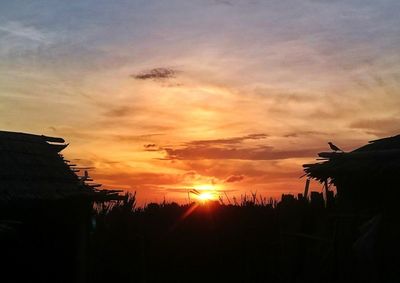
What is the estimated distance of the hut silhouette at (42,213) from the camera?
10805 millimetres

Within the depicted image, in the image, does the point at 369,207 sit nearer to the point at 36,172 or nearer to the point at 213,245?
the point at 213,245

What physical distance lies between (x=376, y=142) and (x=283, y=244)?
414cm

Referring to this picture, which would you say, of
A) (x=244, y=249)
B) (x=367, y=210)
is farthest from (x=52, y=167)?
(x=367, y=210)

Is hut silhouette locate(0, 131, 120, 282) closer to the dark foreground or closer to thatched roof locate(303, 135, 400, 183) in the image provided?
the dark foreground

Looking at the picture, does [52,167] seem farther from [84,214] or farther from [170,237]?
[170,237]

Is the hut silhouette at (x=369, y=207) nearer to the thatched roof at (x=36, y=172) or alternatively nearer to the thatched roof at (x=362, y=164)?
the thatched roof at (x=362, y=164)

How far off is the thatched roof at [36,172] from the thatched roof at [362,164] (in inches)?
223

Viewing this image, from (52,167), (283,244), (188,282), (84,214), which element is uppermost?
(52,167)

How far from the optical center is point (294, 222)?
16.7m

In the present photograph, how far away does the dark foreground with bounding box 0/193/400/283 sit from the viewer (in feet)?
36.9

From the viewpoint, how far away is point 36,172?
1183 centimetres

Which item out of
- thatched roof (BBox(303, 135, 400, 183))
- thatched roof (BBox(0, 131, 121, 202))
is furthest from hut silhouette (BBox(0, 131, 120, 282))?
thatched roof (BBox(303, 135, 400, 183))

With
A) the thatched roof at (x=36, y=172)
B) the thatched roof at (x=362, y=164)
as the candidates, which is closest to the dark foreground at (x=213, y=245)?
the thatched roof at (x=36, y=172)

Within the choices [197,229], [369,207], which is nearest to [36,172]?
[197,229]
